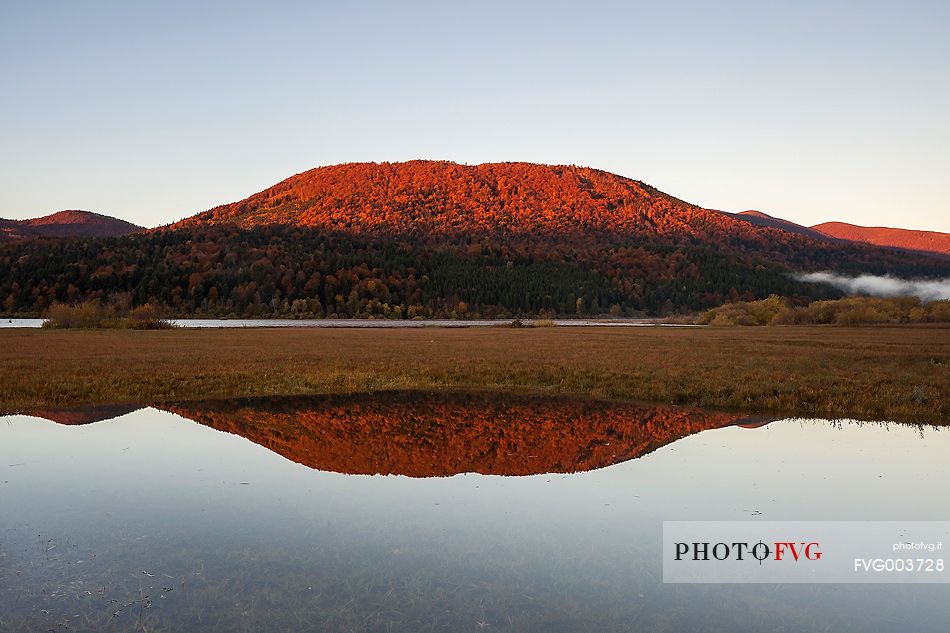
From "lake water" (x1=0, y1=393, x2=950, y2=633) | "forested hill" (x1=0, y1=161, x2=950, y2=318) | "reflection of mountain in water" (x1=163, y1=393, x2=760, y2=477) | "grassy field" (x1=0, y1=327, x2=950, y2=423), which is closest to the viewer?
"lake water" (x1=0, y1=393, x2=950, y2=633)

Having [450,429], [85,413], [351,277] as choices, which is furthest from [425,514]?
[351,277]

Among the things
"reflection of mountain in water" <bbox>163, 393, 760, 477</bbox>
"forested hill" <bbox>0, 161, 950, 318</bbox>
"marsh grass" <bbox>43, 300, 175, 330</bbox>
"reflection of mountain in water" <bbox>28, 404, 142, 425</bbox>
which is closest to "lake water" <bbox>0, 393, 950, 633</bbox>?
"reflection of mountain in water" <bbox>163, 393, 760, 477</bbox>

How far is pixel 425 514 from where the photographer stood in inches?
429

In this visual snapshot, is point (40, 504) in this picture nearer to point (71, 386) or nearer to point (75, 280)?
point (71, 386)

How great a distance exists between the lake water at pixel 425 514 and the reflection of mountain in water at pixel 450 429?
→ 0.12 m

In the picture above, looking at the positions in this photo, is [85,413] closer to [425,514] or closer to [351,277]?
[425,514]

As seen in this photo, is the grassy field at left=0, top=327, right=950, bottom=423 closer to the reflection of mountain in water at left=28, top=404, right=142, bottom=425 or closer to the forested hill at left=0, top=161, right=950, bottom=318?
the reflection of mountain in water at left=28, top=404, right=142, bottom=425

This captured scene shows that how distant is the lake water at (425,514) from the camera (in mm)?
7285

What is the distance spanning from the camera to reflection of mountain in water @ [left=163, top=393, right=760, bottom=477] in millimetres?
14945

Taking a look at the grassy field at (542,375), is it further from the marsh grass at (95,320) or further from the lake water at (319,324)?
the lake water at (319,324)

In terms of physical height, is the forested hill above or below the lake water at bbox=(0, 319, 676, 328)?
above

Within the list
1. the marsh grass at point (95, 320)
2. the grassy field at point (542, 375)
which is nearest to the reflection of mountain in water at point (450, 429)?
the grassy field at point (542, 375)

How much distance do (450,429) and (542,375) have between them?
12941 mm

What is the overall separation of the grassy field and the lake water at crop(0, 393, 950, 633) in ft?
11.9
